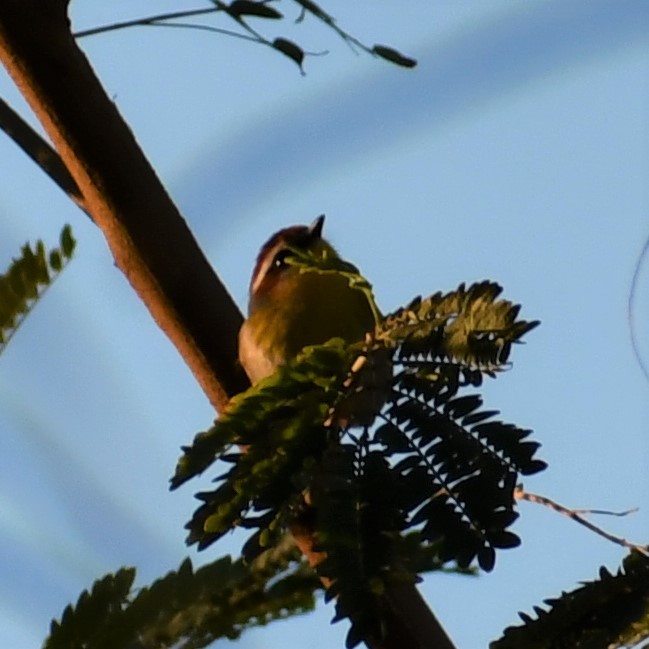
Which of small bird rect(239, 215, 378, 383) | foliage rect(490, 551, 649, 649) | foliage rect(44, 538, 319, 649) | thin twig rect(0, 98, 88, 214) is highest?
thin twig rect(0, 98, 88, 214)

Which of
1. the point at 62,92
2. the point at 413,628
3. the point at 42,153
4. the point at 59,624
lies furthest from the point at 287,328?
the point at 59,624

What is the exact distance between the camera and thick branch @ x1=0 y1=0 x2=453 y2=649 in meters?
2.21

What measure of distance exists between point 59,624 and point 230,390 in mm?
781

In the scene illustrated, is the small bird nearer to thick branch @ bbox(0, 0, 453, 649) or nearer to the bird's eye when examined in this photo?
thick branch @ bbox(0, 0, 453, 649)

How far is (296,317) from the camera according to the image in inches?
115

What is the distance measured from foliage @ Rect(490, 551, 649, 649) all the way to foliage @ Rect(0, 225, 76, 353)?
1087 mm

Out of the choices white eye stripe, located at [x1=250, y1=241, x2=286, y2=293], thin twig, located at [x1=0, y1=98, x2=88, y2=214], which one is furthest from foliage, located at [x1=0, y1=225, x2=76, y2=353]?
white eye stripe, located at [x1=250, y1=241, x2=286, y2=293]

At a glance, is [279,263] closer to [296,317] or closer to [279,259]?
[279,259]

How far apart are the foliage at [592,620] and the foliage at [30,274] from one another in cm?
109

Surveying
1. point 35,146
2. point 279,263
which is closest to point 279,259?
point 279,263

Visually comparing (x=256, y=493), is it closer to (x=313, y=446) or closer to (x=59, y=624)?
(x=313, y=446)

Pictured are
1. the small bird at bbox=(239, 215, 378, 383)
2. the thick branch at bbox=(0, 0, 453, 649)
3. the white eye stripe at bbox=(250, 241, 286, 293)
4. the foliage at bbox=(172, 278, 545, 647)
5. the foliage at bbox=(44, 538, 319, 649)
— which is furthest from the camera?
the white eye stripe at bbox=(250, 241, 286, 293)

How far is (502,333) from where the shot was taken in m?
1.71

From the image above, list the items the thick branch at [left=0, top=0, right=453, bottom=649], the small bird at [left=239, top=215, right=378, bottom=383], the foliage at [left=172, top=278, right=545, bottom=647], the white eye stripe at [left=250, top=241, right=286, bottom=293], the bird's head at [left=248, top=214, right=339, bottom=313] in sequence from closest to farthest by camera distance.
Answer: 1. the foliage at [left=172, top=278, right=545, bottom=647]
2. the thick branch at [left=0, top=0, right=453, bottom=649]
3. the small bird at [left=239, top=215, right=378, bottom=383]
4. the bird's head at [left=248, top=214, right=339, bottom=313]
5. the white eye stripe at [left=250, top=241, right=286, bottom=293]
